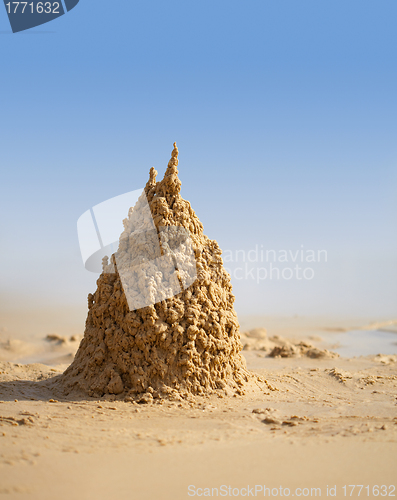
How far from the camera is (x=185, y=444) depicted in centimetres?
328

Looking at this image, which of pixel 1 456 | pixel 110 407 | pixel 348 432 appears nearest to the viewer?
pixel 1 456

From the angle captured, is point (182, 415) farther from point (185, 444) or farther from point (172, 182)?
point (172, 182)

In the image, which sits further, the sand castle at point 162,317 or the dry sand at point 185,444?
the sand castle at point 162,317

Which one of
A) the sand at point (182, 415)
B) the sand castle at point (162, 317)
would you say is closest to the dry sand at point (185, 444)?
the sand at point (182, 415)

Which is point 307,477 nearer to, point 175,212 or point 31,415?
point 31,415

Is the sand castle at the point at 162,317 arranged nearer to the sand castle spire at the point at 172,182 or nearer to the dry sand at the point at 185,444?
the sand castle spire at the point at 172,182

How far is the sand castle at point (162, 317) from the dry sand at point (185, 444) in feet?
0.81

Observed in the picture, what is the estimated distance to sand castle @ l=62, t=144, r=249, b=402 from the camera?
Result: 4602 millimetres

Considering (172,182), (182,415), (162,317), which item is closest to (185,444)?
(182,415)

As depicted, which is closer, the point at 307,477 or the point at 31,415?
the point at 307,477

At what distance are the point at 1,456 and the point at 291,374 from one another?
5.20 metres

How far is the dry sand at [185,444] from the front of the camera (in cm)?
270

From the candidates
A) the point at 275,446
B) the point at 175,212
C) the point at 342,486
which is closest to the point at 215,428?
the point at 275,446

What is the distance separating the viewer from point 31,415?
12.8 ft
